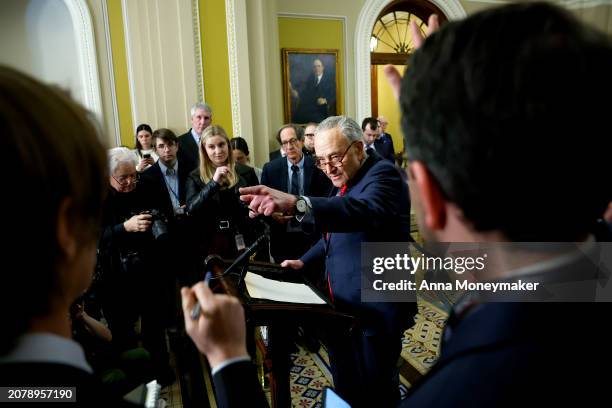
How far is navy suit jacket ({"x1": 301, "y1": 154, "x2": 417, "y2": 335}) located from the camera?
1.76 meters

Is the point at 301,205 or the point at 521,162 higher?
the point at 521,162

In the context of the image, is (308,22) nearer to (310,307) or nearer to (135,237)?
(135,237)

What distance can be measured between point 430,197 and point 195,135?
415cm

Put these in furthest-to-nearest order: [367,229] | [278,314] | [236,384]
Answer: [367,229], [278,314], [236,384]

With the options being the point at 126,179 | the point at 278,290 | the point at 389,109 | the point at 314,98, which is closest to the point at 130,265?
the point at 126,179

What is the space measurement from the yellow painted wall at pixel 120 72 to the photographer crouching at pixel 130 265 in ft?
10.7

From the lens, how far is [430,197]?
2.07ft

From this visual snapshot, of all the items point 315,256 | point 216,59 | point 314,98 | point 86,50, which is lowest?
point 315,256

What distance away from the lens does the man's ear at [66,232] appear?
543mm

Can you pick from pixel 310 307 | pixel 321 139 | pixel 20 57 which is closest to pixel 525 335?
pixel 310 307

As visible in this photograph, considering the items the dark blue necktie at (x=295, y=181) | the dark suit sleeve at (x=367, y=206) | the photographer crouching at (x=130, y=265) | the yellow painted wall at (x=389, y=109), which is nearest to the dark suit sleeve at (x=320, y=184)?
the dark blue necktie at (x=295, y=181)

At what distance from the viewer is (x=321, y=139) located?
2020 mm

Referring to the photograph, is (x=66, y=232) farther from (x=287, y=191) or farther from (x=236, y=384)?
(x=287, y=191)

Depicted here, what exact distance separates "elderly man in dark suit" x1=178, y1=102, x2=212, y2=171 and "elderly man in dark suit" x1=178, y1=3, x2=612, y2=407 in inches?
139
